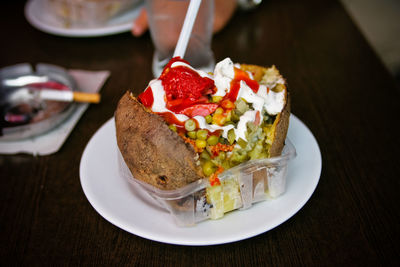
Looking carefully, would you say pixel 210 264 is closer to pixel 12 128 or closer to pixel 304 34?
pixel 12 128

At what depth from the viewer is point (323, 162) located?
987 millimetres

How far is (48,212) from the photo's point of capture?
2.91ft

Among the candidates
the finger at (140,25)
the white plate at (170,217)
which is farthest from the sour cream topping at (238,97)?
the finger at (140,25)

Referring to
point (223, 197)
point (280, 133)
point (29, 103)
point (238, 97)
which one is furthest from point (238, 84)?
point (29, 103)

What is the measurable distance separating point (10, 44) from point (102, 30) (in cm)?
44

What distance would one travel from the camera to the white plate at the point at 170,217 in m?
0.72

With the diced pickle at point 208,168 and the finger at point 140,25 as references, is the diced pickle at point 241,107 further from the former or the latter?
the finger at point 140,25

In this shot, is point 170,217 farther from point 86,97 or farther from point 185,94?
point 86,97

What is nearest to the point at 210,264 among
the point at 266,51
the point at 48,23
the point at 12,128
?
the point at 12,128

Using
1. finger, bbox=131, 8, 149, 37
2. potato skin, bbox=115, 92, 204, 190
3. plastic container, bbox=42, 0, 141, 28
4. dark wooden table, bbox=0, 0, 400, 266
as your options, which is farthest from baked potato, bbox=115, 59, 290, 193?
plastic container, bbox=42, 0, 141, 28

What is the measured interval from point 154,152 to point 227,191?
169 mm

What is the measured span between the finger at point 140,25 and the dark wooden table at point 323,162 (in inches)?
2.0

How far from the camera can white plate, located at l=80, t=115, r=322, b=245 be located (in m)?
0.72

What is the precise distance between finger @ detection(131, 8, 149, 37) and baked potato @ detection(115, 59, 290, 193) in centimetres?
78
